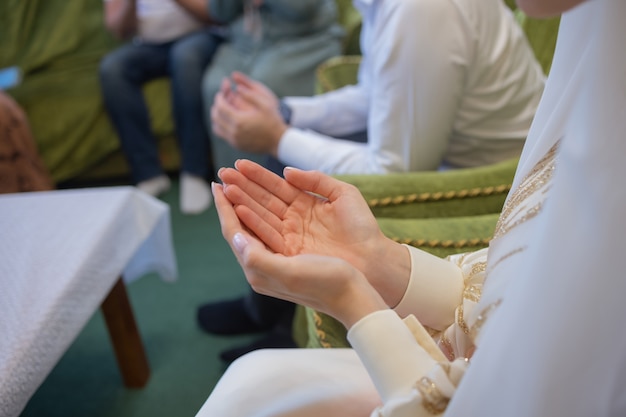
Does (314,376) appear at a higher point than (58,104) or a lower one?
higher

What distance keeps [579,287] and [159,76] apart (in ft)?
7.23

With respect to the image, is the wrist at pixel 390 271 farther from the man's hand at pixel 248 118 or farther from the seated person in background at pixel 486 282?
the man's hand at pixel 248 118

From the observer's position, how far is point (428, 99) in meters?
1.07

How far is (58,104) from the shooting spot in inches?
92.0

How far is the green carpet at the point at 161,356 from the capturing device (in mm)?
1401

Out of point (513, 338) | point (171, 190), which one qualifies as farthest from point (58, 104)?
point (513, 338)

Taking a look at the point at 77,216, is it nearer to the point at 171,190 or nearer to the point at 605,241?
the point at 605,241

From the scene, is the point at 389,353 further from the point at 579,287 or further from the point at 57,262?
the point at 57,262

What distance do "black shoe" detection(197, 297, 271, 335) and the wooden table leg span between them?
0.67 ft

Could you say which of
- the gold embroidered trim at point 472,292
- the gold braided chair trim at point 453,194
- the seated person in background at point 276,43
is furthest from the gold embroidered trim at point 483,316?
the seated person in background at point 276,43

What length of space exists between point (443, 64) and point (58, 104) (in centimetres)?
178

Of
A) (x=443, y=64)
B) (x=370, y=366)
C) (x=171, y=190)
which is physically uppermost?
(x=443, y=64)

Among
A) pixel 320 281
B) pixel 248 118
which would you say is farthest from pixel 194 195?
pixel 320 281

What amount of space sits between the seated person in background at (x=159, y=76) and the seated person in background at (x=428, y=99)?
3.12 feet
